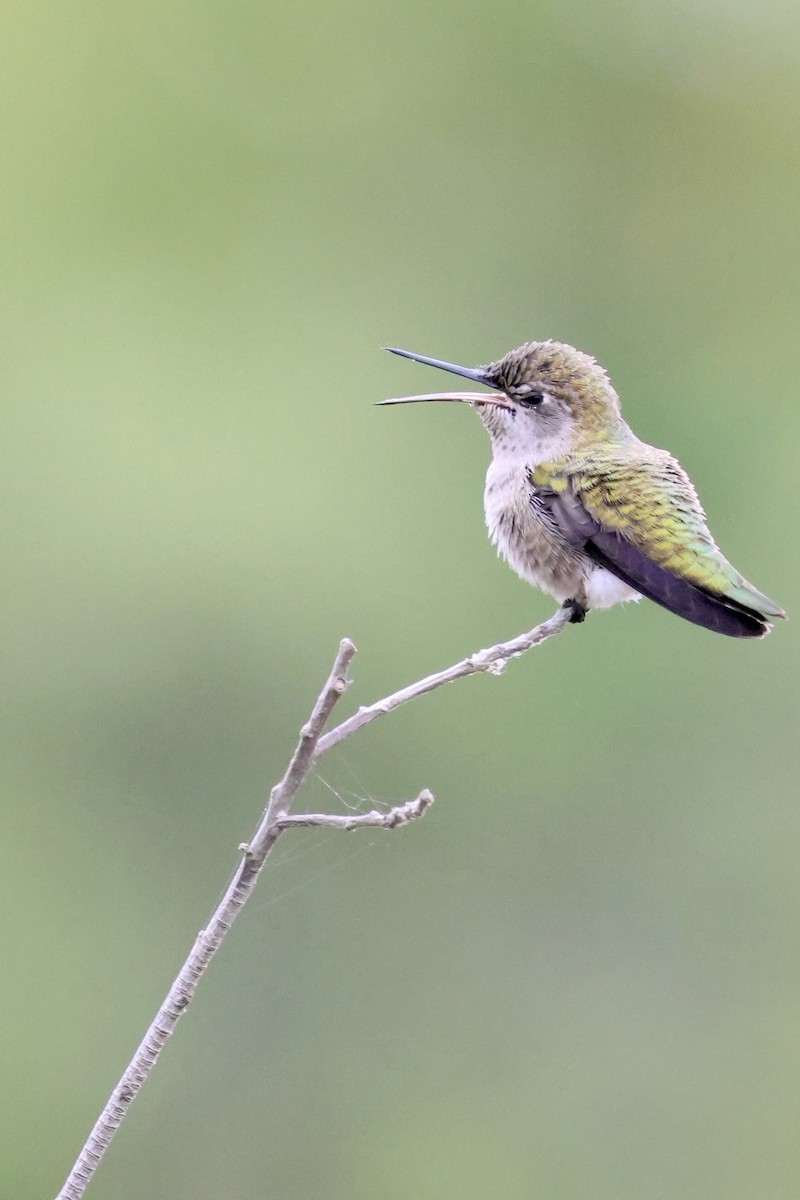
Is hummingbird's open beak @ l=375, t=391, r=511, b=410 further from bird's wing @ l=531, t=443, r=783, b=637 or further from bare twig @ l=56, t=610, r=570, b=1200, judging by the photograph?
bare twig @ l=56, t=610, r=570, b=1200

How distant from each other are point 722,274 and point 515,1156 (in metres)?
7.78

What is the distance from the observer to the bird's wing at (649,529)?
2.92m

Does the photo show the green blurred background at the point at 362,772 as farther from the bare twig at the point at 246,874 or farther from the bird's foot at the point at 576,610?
the bare twig at the point at 246,874

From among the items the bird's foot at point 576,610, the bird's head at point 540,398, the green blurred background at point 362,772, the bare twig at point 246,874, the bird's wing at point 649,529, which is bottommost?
the bare twig at point 246,874

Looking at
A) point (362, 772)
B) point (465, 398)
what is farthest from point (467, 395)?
point (362, 772)

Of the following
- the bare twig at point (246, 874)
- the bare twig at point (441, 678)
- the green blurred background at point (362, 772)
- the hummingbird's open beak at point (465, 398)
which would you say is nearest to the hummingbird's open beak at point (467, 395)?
the hummingbird's open beak at point (465, 398)

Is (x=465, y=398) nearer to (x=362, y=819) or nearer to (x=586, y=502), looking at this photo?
(x=586, y=502)

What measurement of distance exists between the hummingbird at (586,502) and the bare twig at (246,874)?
3.88 feet

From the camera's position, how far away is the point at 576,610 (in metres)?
3.08

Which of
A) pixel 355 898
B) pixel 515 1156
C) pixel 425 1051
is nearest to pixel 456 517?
pixel 355 898

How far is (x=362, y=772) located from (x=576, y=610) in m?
5.99

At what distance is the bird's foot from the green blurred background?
492 centimetres

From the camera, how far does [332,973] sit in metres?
9.18

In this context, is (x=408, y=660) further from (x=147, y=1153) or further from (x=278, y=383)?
(x=147, y=1153)
